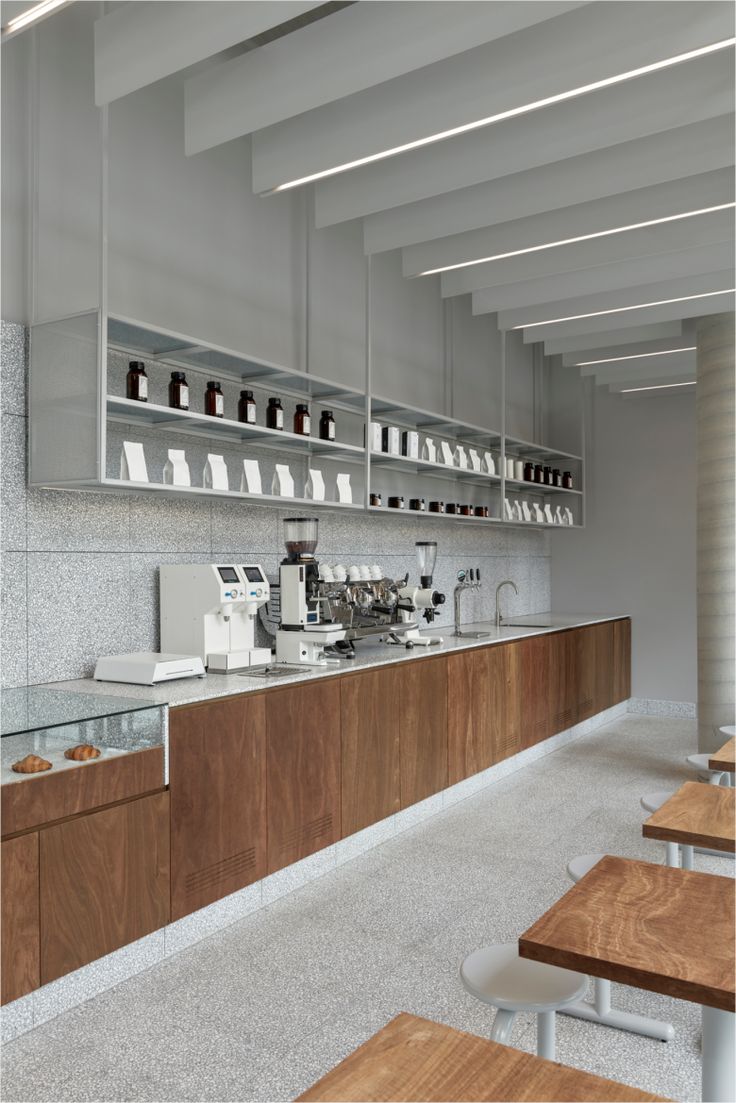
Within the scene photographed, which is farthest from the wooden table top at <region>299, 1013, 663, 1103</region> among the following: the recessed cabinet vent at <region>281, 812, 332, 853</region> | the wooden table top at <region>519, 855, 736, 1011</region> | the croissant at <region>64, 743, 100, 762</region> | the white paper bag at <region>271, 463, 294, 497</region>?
the white paper bag at <region>271, 463, 294, 497</region>

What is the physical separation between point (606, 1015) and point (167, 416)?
290 cm

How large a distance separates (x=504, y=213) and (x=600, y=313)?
1591mm

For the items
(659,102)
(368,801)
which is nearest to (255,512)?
(368,801)

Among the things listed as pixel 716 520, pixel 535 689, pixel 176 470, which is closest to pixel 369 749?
pixel 176 470

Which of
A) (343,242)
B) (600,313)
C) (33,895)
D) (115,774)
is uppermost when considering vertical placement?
(343,242)

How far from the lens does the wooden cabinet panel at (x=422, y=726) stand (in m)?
4.42

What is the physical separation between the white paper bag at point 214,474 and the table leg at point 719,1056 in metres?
2.92

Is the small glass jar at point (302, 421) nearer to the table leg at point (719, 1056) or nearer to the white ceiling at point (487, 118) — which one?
the white ceiling at point (487, 118)

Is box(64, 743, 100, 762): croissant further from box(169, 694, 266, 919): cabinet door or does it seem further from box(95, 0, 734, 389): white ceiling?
box(95, 0, 734, 389): white ceiling

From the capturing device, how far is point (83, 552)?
362 centimetres

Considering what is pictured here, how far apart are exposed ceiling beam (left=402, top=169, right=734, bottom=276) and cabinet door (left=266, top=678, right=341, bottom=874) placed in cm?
260

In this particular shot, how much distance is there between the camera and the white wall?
7762 millimetres

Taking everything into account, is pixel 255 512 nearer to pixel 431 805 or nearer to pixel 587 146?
pixel 431 805

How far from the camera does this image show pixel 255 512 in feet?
15.1
